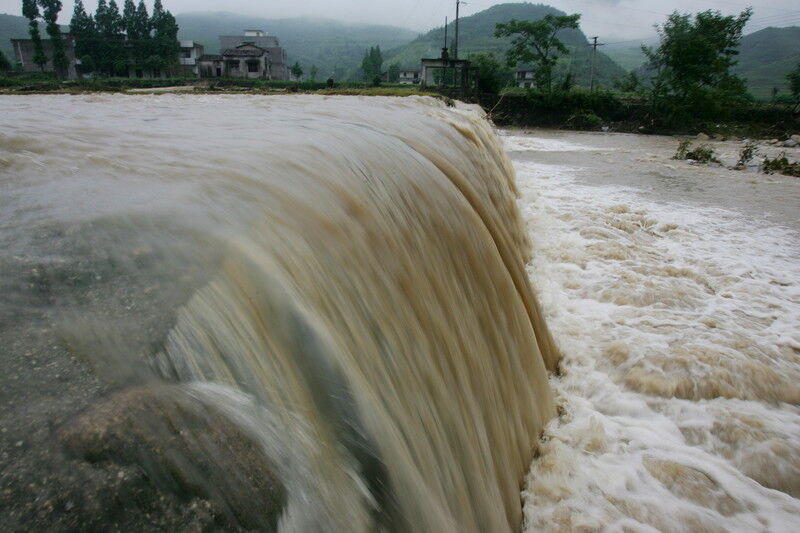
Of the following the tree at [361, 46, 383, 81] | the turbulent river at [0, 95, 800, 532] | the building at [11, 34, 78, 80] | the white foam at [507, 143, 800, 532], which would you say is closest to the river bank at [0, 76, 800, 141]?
the building at [11, 34, 78, 80]

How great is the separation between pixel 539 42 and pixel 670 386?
41.2m

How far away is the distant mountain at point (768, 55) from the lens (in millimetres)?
129375

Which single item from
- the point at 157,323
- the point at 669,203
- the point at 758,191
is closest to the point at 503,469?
the point at 157,323

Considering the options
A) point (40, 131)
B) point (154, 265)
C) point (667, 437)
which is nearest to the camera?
point (154, 265)

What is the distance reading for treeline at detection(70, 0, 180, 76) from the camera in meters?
49.8

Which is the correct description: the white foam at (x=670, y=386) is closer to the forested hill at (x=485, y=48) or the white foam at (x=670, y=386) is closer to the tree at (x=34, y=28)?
the tree at (x=34, y=28)

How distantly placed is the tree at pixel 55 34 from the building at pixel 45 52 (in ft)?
9.70

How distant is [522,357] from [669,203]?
7.06 meters

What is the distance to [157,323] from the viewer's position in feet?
3.80

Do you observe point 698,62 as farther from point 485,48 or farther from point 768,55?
point 768,55

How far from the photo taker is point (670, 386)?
121 inches

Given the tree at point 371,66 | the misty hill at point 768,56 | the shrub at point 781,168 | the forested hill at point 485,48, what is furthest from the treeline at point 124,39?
the misty hill at point 768,56

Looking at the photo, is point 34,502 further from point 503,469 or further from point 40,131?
point 40,131

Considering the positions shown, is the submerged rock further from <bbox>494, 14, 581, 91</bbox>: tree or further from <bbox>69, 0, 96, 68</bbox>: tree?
<bbox>69, 0, 96, 68</bbox>: tree
